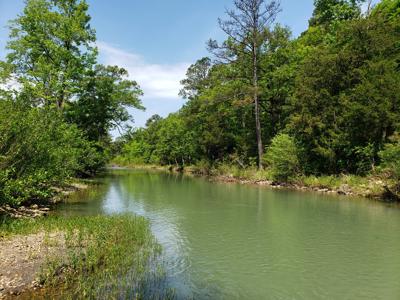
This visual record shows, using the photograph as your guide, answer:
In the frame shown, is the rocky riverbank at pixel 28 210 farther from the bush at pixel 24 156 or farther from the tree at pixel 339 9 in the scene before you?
the tree at pixel 339 9

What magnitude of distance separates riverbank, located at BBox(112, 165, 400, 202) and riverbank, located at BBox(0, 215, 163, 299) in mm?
15211

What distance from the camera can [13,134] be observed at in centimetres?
1283

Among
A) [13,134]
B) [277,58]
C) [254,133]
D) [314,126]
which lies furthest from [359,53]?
[13,134]

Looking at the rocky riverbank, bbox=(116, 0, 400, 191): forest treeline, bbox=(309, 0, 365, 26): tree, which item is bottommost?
the rocky riverbank

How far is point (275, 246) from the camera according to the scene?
35.9 ft

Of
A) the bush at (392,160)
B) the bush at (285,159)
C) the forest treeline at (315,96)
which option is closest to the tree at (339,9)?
the forest treeline at (315,96)

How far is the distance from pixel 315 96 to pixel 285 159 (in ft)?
18.1

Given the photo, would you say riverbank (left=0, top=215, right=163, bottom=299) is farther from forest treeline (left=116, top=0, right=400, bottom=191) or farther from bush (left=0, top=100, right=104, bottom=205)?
forest treeline (left=116, top=0, right=400, bottom=191)

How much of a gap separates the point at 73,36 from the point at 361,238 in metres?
27.8

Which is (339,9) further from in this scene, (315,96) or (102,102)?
(102,102)

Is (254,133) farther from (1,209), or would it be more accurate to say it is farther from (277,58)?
(1,209)

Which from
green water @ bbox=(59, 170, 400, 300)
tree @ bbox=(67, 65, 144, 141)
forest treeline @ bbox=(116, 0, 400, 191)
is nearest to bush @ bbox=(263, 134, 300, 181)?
forest treeline @ bbox=(116, 0, 400, 191)

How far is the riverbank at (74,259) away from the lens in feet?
22.7

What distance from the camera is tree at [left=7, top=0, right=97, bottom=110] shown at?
28.1 m
